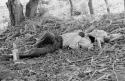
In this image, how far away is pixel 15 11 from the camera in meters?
7.11

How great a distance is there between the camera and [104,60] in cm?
312

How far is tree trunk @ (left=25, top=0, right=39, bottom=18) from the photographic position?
295 inches

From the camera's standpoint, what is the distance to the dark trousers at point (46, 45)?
12.3ft

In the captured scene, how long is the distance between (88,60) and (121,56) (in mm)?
412

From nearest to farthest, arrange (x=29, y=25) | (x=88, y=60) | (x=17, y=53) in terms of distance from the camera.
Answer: (x=88, y=60)
(x=17, y=53)
(x=29, y=25)

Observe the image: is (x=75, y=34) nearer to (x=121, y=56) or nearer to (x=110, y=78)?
(x=121, y=56)

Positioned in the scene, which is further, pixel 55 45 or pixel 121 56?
pixel 55 45

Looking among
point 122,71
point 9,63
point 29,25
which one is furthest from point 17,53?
point 29,25

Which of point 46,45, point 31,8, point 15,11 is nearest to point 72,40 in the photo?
point 46,45

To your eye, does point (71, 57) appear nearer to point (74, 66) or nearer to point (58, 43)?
point (74, 66)

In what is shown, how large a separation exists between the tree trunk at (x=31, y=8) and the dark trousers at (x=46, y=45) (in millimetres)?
3699

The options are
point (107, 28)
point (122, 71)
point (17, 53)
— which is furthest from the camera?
point (107, 28)

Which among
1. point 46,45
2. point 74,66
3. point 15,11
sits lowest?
point 74,66

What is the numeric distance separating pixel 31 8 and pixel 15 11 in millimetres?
614
